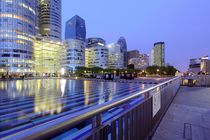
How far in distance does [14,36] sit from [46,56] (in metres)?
28.9

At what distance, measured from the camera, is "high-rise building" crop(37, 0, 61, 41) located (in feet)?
378

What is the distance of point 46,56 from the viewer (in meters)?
113

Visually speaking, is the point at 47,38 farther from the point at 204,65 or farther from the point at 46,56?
the point at 204,65

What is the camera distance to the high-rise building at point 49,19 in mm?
115062

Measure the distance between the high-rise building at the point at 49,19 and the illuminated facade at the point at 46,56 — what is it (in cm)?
496

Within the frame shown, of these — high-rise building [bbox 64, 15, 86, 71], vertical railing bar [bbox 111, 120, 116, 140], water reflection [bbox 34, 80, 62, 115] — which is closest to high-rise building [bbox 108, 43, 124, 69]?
high-rise building [bbox 64, 15, 86, 71]

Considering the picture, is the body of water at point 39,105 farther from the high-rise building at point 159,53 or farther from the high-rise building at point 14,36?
the high-rise building at point 159,53

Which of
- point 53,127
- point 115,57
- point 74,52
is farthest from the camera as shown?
point 115,57

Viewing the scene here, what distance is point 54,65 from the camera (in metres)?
121

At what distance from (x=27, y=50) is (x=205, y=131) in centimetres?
9611

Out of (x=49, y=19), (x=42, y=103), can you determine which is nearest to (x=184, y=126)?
(x=42, y=103)

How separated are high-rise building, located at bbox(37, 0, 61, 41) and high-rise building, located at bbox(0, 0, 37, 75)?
75.5 ft

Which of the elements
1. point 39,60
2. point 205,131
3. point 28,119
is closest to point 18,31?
point 39,60

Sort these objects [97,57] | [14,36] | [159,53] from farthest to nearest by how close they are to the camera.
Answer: [159,53], [97,57], [14,36]
